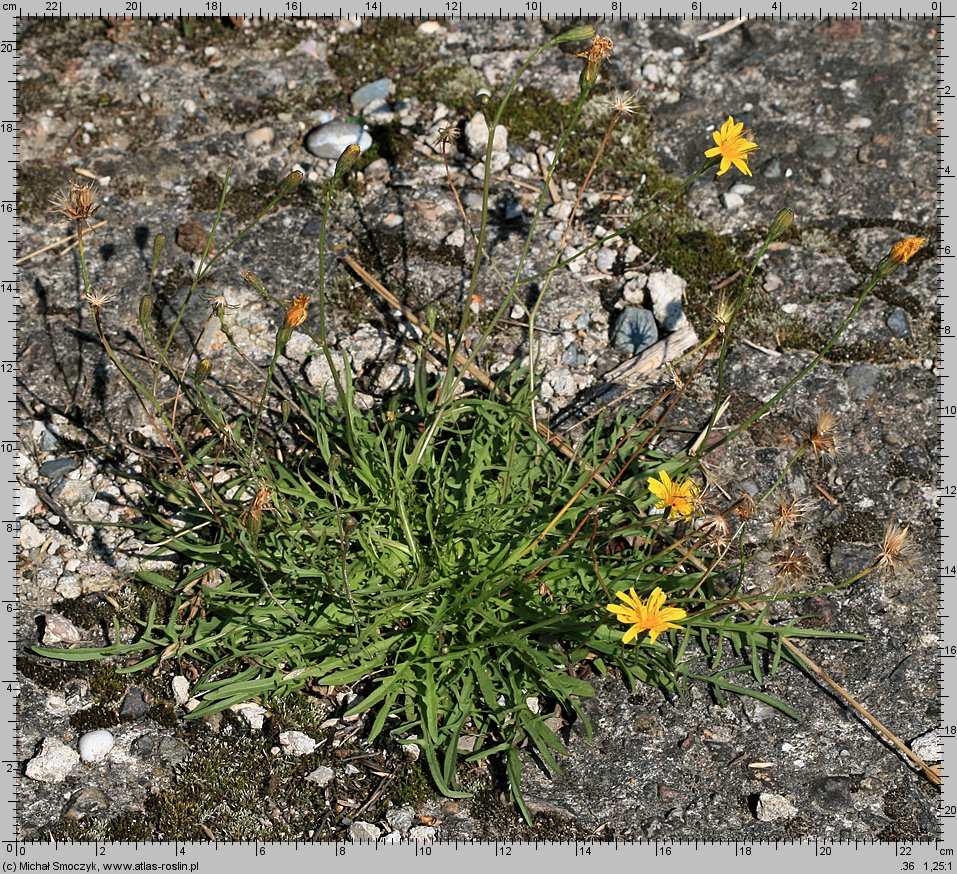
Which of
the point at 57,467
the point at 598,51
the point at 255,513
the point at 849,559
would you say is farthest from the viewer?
the point at 57,467

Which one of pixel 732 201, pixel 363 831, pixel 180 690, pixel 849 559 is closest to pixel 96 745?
pixel 180 690

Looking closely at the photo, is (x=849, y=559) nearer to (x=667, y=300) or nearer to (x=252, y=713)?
(x=667, y=300)

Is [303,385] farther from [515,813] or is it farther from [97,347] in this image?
[515,813]

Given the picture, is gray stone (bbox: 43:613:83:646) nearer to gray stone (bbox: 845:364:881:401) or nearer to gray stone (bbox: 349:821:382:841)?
gray stone (bbox: 349:821:382:841)

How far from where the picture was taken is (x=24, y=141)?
4.93 metres

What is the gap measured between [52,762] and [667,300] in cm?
289

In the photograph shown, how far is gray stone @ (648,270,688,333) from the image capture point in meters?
4.36

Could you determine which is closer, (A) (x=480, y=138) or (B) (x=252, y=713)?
(B) (x=252, y=713)

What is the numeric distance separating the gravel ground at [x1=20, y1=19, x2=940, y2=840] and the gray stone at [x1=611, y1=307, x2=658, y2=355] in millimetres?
38

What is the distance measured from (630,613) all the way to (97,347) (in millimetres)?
2619

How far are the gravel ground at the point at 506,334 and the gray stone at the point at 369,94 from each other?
0.03m

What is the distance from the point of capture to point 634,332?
432cm

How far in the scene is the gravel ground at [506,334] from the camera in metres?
3.29

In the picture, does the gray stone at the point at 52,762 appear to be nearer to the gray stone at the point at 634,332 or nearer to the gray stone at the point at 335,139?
the gray stone at the point at 634,332
